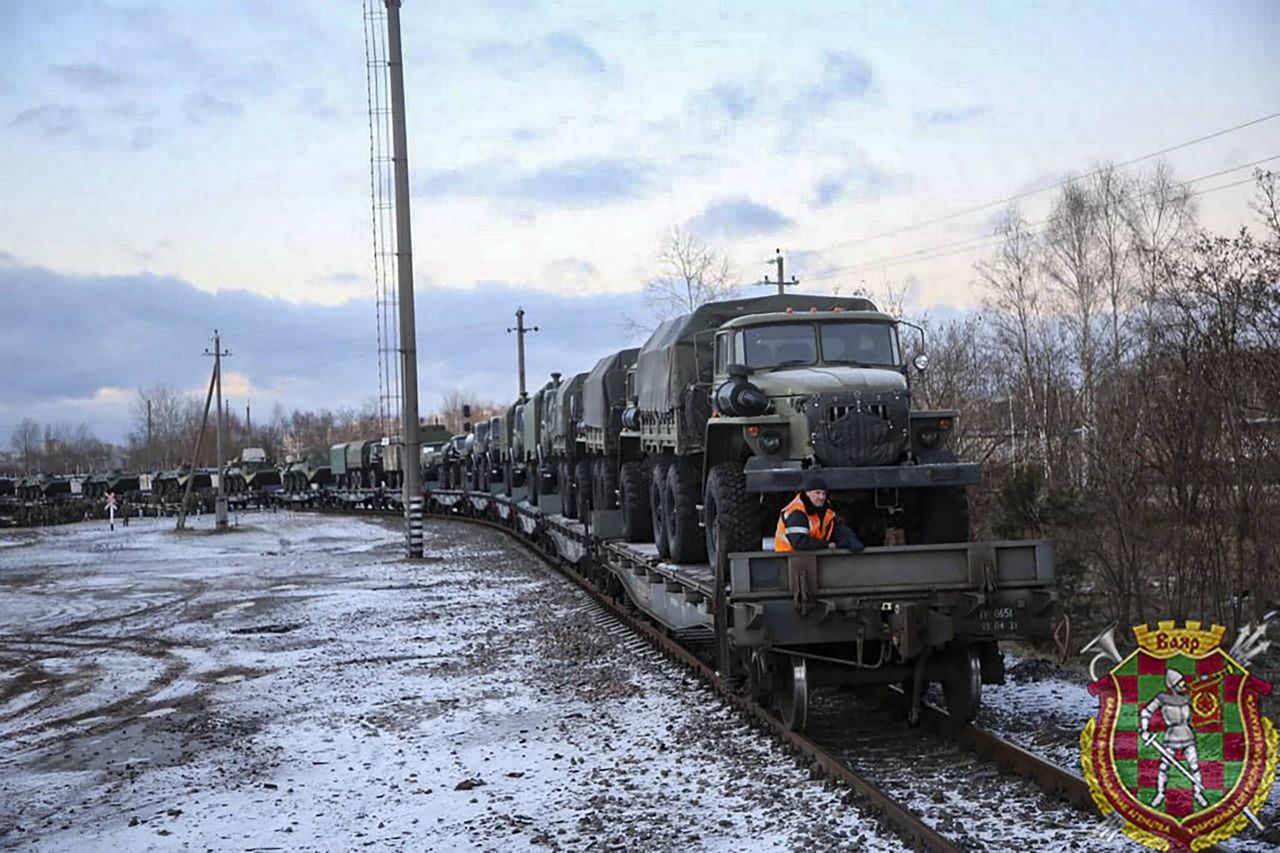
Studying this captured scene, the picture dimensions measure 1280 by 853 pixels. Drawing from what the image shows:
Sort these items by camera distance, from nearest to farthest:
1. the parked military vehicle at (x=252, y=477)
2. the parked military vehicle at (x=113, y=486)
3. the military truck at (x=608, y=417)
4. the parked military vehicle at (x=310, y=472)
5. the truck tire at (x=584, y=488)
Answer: the military truck at (x=608, y=417), the truck tire at (x=584, y=488), the parked military vehicle at (x=310, y=472), the parked military vehicle at (x=252, y=477), the parked military vehicle at (x=113, y=486)

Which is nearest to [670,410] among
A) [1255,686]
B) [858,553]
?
[858,553]

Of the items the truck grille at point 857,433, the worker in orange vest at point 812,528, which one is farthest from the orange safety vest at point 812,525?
the truck grille at point 857,433

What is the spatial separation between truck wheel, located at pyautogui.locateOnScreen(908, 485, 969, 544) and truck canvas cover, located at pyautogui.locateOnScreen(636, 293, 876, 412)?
2.51m

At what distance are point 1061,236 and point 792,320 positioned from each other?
25.0 m

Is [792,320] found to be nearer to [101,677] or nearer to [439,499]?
[101,677]

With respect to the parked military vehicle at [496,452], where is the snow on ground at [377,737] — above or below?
below

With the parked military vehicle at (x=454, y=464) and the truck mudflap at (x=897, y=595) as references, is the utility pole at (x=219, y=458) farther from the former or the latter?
the truck mudflap at (x=897, y=595)

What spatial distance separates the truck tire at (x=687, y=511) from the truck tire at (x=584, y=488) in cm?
643

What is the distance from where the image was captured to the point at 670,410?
40.9 ft

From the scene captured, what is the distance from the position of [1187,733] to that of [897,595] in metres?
2.94

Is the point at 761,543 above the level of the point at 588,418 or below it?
below

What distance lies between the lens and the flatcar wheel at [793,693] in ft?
28.8

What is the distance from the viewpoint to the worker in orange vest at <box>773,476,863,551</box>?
868 centimetres

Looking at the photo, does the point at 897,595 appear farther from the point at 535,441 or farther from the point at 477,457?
the point at 477,457
